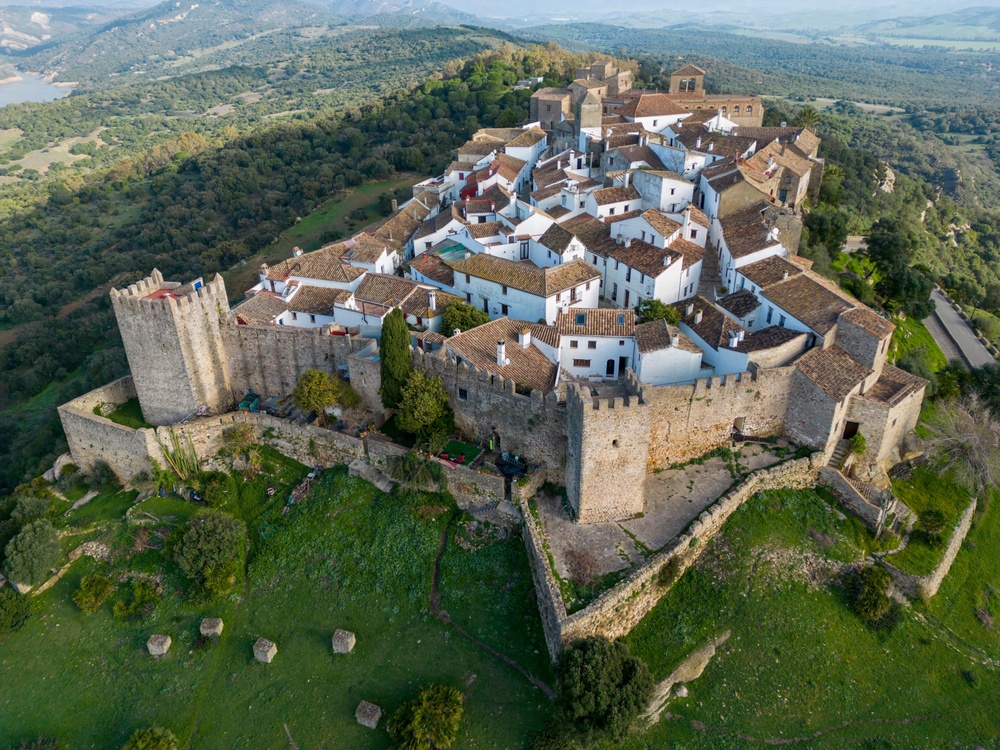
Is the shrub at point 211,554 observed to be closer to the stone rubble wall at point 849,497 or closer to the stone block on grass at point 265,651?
the stone block on grass at point 265,651

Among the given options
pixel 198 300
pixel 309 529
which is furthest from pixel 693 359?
pixel 198 300

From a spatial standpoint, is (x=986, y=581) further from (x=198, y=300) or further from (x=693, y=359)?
(x=198, y=300)

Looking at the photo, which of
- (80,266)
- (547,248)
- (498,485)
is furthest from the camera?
(80,266)

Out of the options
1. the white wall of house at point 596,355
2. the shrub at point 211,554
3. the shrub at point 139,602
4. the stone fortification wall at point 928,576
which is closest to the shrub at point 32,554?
the shrub at point 139,602

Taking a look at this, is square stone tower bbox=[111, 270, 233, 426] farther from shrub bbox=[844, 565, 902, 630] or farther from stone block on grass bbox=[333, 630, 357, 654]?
shrub bbox=[844, 565, 902, 630]

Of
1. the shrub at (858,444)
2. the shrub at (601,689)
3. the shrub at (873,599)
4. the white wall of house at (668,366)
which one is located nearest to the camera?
the shrub at (601,689)
